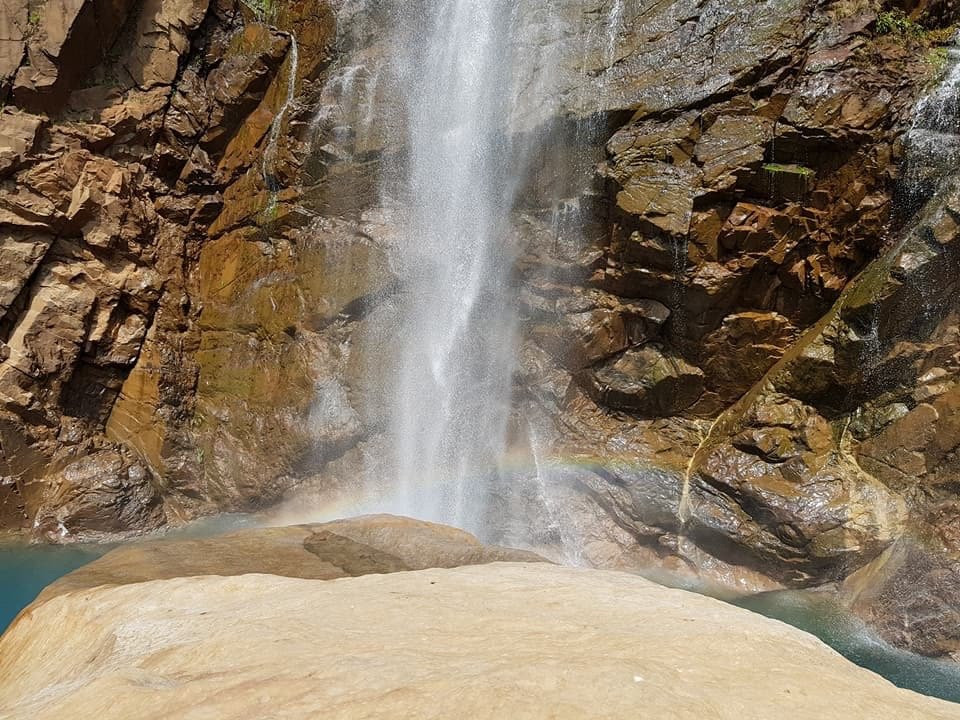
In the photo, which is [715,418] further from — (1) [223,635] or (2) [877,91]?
(1) [223,635]

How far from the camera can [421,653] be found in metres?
3.03

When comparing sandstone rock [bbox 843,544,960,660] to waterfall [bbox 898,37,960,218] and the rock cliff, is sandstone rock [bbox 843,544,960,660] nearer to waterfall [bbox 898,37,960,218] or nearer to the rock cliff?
the rock cliff

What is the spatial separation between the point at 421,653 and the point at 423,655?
0.12 ft

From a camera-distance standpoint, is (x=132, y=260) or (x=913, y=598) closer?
(x=913, y=598)

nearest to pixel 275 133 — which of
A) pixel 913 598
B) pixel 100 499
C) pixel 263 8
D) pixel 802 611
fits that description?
pixel 263 8

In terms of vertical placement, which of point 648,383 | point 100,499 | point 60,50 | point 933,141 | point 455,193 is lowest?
point 100,499

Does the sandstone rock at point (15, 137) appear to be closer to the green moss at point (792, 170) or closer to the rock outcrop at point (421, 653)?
the rock outcrop at point (421, 653)

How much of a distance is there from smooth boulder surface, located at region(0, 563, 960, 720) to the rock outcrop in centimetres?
1

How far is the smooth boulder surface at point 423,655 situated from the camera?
2.47 m

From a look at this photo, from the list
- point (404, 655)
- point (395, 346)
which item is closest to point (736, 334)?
point (395, 346)

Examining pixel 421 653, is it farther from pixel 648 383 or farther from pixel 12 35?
pixel 12 35

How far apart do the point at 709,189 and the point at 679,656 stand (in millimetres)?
8800

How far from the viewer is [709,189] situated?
10.2m

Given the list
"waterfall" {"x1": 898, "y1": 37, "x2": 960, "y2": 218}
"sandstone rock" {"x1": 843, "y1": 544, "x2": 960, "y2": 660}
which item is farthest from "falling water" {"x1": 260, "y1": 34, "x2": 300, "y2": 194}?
"sandstone rock" {"x1": 843, "y1": 544, "x2": 960, "y2": 660}
